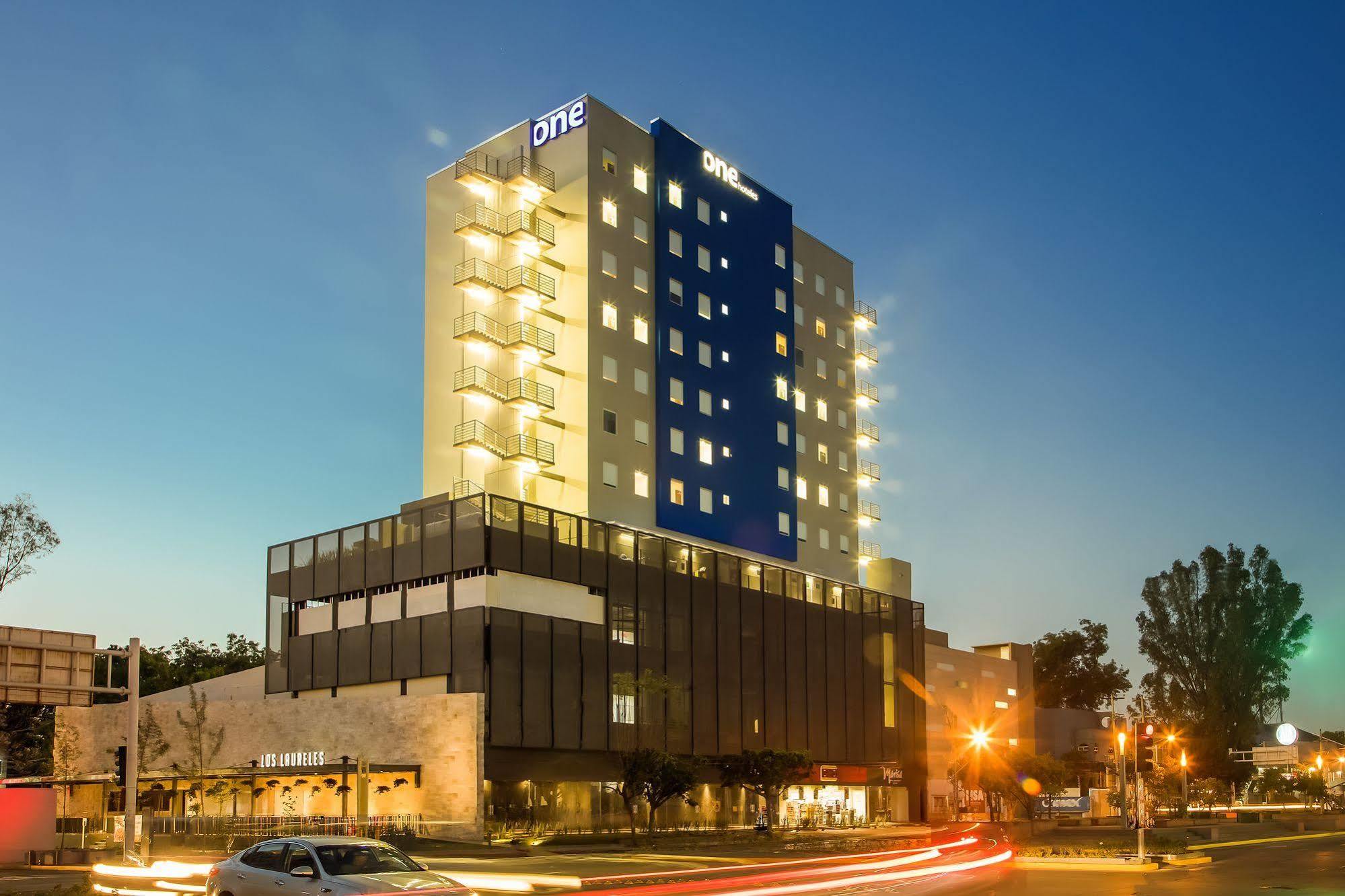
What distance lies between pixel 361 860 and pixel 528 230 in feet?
207

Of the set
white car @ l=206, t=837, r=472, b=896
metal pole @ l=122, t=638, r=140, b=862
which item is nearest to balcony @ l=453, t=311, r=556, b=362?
metal pole @ l=122, t=638, r=140, b=862

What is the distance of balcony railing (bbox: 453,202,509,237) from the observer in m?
82.2

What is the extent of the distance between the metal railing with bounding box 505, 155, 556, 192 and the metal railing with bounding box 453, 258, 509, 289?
18.7 feet

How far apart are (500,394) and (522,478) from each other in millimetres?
5351

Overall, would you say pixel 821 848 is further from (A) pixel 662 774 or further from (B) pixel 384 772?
(B) pixel 384 772

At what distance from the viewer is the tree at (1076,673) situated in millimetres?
173250

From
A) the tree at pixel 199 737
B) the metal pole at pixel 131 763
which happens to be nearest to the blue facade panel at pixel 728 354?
the tree at pixel 199 737

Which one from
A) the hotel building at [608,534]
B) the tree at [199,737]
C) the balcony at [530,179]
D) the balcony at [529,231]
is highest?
the balcony at [530,179]

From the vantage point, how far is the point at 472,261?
273 feet

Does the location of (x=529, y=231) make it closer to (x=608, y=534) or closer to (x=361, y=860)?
(x=608, y=534)

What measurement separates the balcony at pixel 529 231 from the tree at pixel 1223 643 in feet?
203

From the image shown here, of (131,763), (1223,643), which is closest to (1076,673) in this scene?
(1223,643)

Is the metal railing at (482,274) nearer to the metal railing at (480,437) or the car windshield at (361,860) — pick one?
the metal railing at (480,437)

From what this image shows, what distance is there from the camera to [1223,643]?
10562cm
